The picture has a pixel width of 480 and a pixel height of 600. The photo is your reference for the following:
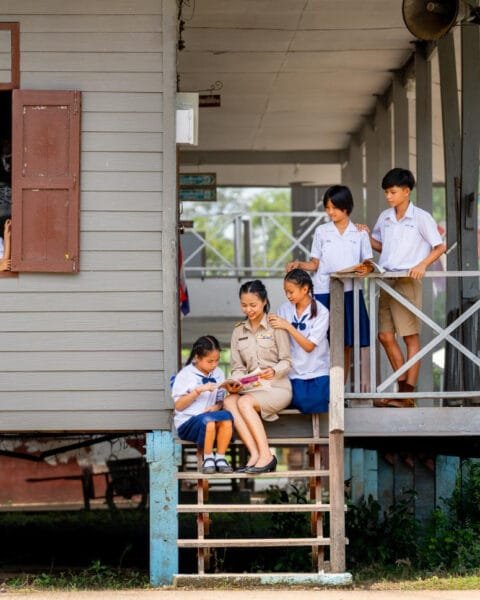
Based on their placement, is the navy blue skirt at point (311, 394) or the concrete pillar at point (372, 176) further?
the concrete pillar at point (372, 176)

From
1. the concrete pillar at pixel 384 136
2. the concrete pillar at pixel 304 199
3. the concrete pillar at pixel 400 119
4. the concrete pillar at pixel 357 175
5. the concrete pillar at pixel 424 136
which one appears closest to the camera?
the concrete pillar at pixel 424 136

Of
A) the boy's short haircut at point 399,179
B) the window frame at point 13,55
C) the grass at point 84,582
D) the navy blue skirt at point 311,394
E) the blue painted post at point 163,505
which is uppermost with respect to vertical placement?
the window frame at point 13,55

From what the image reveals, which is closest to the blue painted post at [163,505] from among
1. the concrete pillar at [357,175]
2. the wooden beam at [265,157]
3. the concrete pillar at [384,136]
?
the concrete pillar at [384,136]

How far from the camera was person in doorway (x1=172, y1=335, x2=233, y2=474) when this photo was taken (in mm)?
8594

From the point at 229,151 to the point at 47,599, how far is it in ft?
36.5

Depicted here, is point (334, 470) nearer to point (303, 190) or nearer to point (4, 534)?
point (4, 534)

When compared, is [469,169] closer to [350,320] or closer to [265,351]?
[350,320]

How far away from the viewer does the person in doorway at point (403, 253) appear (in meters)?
8.89

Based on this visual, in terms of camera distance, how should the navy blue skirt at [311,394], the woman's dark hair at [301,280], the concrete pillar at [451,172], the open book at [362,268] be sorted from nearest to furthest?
the open book at [362,268], the woman's dark hair at [301,280], the navy blue skirt at [311,394], the concrete pillar at [451,172]

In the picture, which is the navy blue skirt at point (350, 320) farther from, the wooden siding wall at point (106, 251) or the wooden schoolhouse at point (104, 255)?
the wooden siding wall at point (106, 251)

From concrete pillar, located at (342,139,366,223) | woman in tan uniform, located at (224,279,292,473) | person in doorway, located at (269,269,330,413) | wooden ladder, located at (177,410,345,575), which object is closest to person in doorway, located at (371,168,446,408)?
person in doorway, located at (269,269,330,413)

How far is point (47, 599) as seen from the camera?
8273 millimetres

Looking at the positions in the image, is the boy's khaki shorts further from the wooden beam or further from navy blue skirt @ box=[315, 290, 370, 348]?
the wooden beam

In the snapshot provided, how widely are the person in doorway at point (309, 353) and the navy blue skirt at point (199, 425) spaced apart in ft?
1.82
